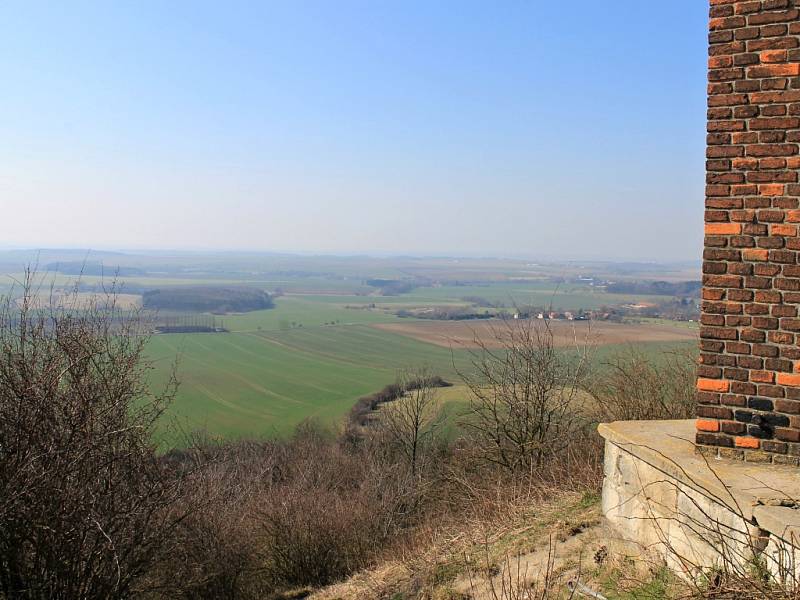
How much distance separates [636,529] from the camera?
487 cm

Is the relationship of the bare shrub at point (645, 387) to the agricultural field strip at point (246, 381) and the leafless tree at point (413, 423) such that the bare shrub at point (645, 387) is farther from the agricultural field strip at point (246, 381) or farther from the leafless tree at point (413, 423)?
the agricultural field strip at point (246, 381)

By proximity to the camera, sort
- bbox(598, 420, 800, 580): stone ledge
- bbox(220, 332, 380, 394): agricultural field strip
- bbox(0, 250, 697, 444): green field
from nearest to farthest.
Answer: bbox(598, 420, 800, 580): stone ledge
bbox(0, 250, 697, 444): green field
bbox(220, 332, 380, 394): agricultural field strip

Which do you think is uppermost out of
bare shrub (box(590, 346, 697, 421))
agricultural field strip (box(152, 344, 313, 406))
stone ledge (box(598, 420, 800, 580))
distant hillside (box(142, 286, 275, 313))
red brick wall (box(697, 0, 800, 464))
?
red brick wall (box(697, 0, 800, 464))

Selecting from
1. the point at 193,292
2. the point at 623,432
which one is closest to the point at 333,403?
the point at 623,432

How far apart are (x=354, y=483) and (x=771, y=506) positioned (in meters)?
19.0

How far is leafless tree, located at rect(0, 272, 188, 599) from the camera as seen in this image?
17.7 ft

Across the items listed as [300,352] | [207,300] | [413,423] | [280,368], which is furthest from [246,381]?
[207,300]

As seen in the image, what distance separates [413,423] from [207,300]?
4738 cm

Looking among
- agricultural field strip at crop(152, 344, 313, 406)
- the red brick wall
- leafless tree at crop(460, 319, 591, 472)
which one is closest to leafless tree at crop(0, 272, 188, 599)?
the red brick wall

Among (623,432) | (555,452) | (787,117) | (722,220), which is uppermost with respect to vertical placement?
(787,117)

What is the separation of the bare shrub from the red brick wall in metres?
8.49

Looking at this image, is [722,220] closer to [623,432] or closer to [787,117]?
[787,117]

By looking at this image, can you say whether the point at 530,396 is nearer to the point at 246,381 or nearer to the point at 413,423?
the point at 413,423

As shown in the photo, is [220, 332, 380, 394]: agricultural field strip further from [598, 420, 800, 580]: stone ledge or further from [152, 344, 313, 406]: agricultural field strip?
[598, 420, 800, 580]: stone ledge
